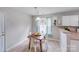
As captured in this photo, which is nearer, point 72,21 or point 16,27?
point 16,27

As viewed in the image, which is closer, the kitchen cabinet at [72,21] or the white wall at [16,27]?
the white wall at [16,27]

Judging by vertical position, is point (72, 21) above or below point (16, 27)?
above

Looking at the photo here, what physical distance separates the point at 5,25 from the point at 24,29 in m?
0.72

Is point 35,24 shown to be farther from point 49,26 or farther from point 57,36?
point 57,36

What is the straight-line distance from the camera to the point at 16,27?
305 cm

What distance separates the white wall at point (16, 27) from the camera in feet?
8.36

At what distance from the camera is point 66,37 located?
238cm

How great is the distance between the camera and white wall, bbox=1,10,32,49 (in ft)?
8.36

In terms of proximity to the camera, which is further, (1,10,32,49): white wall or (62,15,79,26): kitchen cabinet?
(62,15,79,26): kitchen cabinet
